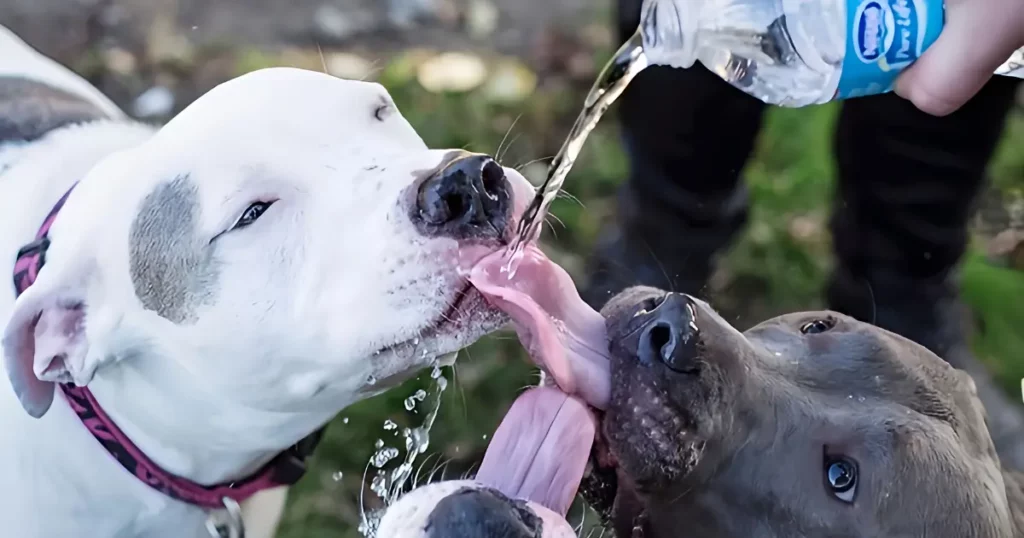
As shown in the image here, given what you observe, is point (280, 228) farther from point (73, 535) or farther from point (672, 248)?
point (672, 248)

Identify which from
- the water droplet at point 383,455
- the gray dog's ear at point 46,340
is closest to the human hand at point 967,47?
the gray dog's ear at point 46,340

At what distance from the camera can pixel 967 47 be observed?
5.85ft

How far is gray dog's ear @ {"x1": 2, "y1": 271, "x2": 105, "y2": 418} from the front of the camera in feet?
5.89

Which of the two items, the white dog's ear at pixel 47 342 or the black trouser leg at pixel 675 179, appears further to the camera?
the black trouser leg at pixel 675 179

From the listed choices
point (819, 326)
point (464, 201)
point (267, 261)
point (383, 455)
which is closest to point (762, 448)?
point (819, 326)

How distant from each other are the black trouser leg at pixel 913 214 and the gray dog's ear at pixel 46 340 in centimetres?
222

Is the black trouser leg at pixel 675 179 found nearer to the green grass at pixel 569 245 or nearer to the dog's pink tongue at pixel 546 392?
the green grass at pixel 569 245

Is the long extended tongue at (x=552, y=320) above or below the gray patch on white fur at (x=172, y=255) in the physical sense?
below

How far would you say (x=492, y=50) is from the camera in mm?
4352

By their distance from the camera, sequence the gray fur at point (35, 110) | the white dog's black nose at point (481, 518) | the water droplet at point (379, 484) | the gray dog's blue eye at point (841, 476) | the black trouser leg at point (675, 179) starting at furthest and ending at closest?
the black trouser leg at point (675, 179), the water droplet at point (379, 484), the gray fur at point (35, 110), the gray dog's blue eye at point (841, 476), the white dog's black nose at point (481, 518)

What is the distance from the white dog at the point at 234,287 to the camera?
175 centimetres

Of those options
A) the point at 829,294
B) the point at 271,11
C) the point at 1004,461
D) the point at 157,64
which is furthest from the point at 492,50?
the point at 1004,461

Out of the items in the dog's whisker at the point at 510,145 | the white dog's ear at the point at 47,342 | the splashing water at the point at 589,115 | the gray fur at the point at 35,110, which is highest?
the splashing water at the point at 589,115

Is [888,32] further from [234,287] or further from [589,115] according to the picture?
[234,287]
